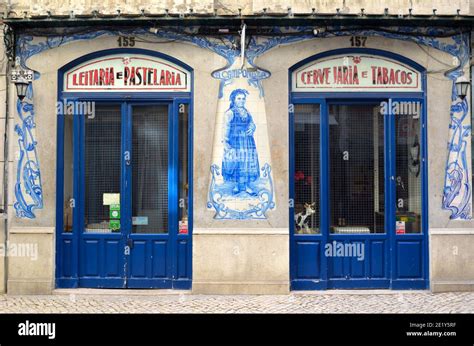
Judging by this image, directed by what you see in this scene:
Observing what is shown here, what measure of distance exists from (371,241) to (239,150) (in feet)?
9.31

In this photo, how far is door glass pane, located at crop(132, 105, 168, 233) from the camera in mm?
9984

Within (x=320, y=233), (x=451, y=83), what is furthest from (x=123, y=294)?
(x=451, y=83)

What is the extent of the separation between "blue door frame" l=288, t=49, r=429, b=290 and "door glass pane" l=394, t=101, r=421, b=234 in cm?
9

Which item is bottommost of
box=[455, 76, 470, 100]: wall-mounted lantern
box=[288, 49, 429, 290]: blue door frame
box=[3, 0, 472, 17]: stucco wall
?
box=[288, 49, 429, 290]: blue door frame

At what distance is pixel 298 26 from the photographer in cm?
977

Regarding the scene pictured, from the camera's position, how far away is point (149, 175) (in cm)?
1003

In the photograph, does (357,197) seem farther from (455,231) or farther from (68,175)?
(68,175)

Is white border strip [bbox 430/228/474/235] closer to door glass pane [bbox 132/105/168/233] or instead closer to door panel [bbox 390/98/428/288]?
door panel [bbox 390/98/428/288]

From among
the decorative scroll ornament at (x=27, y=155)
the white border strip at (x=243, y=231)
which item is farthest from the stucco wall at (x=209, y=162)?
the decorative scroll ornament at (x=27, y=155)

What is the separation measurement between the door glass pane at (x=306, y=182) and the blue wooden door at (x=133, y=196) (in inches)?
77.2

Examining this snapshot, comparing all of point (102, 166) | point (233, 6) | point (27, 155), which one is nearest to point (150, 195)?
point (102, 166)

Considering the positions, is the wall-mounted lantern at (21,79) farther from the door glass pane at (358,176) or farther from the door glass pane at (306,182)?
the door glass pane at (358,176)

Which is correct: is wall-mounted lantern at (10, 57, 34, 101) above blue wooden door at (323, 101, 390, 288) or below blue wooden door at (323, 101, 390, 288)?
above

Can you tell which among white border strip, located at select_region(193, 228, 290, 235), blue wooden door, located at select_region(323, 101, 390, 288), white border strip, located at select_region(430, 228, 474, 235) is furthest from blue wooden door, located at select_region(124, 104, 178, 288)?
white border strip, located at select_region(430, 228, 474, 235)
